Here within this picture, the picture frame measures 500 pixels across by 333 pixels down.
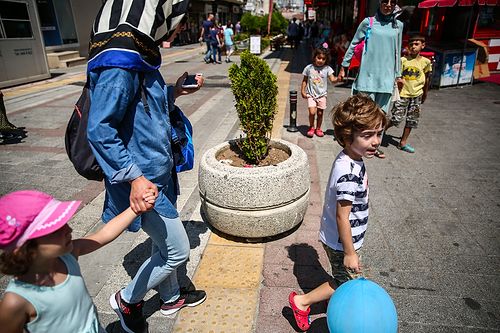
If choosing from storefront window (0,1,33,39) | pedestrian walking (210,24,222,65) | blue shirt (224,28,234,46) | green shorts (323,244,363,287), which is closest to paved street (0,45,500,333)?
green shorts (323,244,363,287)

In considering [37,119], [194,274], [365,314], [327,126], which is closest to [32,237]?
[365,314]

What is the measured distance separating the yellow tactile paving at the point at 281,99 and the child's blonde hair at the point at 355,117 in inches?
149

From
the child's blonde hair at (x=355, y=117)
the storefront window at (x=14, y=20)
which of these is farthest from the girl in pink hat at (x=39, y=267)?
the storefront window at (x=14, y=20)

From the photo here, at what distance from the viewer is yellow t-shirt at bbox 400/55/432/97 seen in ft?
17.1

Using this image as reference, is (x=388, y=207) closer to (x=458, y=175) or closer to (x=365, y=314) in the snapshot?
(x=458, y=175)

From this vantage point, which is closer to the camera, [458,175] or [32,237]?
[32,237]

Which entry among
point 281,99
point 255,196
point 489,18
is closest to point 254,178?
point 255,196

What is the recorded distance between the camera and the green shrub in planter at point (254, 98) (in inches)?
131

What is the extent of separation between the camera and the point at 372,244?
128 inches

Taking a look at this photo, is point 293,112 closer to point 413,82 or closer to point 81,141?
point 413,82

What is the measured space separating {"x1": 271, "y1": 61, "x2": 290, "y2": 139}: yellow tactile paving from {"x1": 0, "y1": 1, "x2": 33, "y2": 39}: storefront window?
29.1ft

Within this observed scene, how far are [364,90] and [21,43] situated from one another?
11.7m

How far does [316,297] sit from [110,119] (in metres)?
1.67

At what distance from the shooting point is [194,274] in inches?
112
